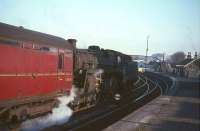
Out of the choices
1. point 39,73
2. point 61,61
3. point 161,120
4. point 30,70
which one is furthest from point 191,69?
point 30,70

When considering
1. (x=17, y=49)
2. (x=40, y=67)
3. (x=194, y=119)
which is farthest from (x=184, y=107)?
(x=17, y=49)

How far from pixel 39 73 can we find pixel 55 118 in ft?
9.58

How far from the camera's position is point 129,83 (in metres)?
29.0

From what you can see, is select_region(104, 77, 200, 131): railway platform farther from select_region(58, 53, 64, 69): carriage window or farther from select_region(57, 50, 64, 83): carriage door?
select_region(58, 53, 64, 69): carriage window

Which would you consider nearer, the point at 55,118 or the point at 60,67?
the point at 60,67

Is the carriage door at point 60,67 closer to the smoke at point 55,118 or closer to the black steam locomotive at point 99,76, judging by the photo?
the smoke at point 55,118

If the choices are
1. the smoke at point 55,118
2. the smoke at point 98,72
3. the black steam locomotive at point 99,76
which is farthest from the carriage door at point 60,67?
the smoke at point 98,72

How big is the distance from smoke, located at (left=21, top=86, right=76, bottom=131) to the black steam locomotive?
0.52 metres

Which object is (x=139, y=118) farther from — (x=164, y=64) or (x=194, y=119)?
(x=164, y=64)

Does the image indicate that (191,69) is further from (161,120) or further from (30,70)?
(30,70)

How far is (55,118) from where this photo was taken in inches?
568

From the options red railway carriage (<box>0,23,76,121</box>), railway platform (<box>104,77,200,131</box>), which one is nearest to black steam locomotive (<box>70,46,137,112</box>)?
red railway carriage (<box>0,23,76,121</box>)

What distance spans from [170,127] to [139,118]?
1.92m

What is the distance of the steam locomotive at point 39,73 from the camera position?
1065 cm
